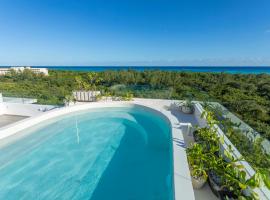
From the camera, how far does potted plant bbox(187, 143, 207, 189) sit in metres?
2.69

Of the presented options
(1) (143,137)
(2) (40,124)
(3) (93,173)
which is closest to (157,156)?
(1) (143,137)

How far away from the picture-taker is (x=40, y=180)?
352 cm

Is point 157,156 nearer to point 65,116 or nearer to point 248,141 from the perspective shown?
point 248,141

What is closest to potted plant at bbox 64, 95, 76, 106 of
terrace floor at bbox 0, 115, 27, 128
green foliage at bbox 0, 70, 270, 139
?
green foliage at bbox 0, 70, 270, 139

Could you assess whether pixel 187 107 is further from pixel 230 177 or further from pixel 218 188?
pixel 230 177

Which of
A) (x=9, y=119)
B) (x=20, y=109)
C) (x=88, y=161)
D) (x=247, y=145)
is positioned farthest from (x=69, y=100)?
(x=247, y=145)

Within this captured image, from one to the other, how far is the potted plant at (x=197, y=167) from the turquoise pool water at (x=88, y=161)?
1.52ft

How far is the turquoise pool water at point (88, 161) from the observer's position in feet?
10.6

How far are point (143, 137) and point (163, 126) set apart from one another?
0.92 m

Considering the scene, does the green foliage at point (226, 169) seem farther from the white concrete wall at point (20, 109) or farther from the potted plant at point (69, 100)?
the white concrete wall at point (20, 109)

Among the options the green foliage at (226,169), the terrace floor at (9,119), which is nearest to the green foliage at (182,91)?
the green foliage at (226,169)

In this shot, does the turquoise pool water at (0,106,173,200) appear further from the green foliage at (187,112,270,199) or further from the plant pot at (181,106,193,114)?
the plant pot at (181,106,193,114)

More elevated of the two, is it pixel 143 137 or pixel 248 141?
pixel 248 141

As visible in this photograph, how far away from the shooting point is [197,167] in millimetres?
2768
